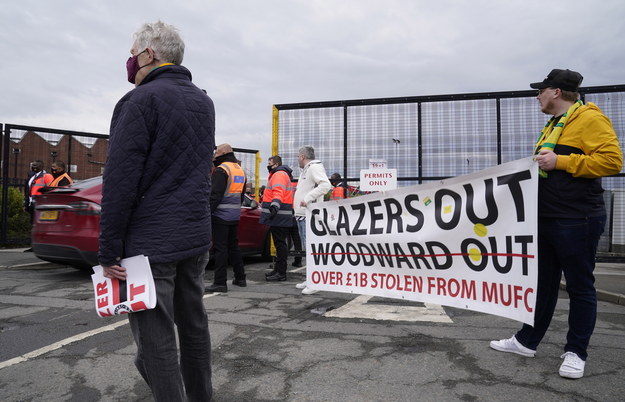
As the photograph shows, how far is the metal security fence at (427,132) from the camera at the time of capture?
745 cm

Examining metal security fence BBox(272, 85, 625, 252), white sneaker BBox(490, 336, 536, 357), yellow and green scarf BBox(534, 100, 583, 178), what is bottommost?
white sneaker BBox(490, 336, 536, 357)

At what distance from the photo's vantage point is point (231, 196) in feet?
20.0

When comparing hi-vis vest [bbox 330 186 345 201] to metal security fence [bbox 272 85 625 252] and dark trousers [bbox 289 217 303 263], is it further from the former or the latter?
dark trousers [bbox 289 217 303 263]

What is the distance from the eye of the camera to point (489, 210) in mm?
3395

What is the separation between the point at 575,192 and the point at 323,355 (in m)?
2.01

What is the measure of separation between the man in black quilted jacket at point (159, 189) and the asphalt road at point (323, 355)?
0.83m

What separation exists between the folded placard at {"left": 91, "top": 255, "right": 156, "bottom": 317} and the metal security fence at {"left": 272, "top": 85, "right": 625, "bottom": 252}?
6267 millimetres

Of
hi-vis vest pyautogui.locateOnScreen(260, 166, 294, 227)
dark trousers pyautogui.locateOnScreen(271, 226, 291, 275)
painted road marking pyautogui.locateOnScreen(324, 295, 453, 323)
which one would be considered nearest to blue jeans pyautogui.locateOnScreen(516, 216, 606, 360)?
painted road marking pyautogui.locateOnScreen(324, 295, 453, 323)

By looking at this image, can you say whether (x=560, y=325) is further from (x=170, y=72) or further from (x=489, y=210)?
(x=170, y=72)

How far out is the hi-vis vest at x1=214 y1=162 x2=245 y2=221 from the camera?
6.03m

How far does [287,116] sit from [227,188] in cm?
278

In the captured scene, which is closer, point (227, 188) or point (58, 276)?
point (227, 188)

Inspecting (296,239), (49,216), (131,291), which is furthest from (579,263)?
(49,216)

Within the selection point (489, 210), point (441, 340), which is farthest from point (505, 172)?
point (441, 340)
